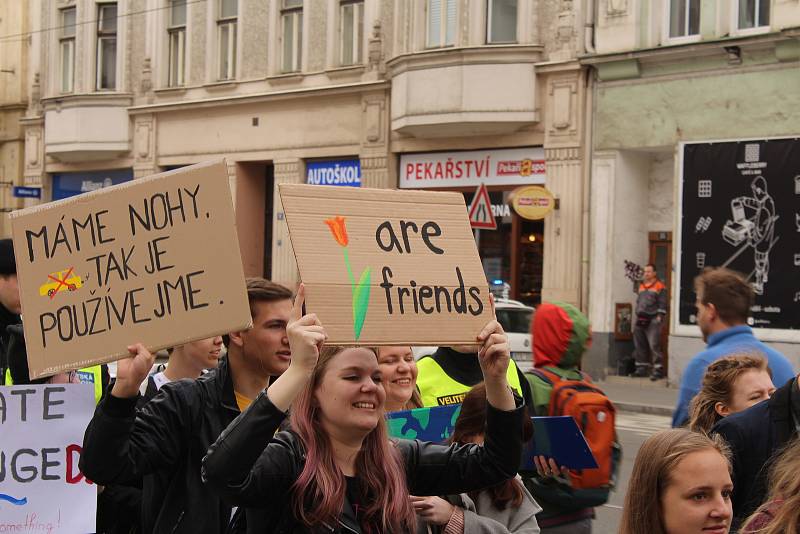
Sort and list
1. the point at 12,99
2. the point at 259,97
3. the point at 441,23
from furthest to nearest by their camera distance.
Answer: the point at 12,99, the point at 259,97, the point at 441,23

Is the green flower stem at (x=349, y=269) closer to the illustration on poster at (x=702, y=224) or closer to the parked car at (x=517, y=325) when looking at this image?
the parked car at (x=517, y=325)

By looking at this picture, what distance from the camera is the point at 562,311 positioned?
5.54 meters

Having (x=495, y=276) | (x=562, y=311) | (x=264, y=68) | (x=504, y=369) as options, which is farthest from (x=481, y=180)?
(x=504, y=369)

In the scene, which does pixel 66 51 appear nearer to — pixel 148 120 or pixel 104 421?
pixel 148 120

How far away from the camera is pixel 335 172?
25.6 m

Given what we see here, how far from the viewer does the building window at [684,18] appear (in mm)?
19953

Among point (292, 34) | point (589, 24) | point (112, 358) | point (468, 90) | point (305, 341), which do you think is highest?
point (292, 34)

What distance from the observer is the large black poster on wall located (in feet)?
61.1

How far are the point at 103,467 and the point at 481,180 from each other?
1942 cm

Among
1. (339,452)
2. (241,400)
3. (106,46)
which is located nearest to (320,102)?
(106,46)

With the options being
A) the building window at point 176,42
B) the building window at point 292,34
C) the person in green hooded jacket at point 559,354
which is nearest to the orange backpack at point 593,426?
the person in green hooded jacket at point 559,354

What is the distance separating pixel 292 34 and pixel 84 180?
761 cm

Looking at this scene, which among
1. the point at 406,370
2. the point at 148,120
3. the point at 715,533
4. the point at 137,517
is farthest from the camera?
the point at 148,120

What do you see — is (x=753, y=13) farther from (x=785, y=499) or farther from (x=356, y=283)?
(x=785, y=499)
